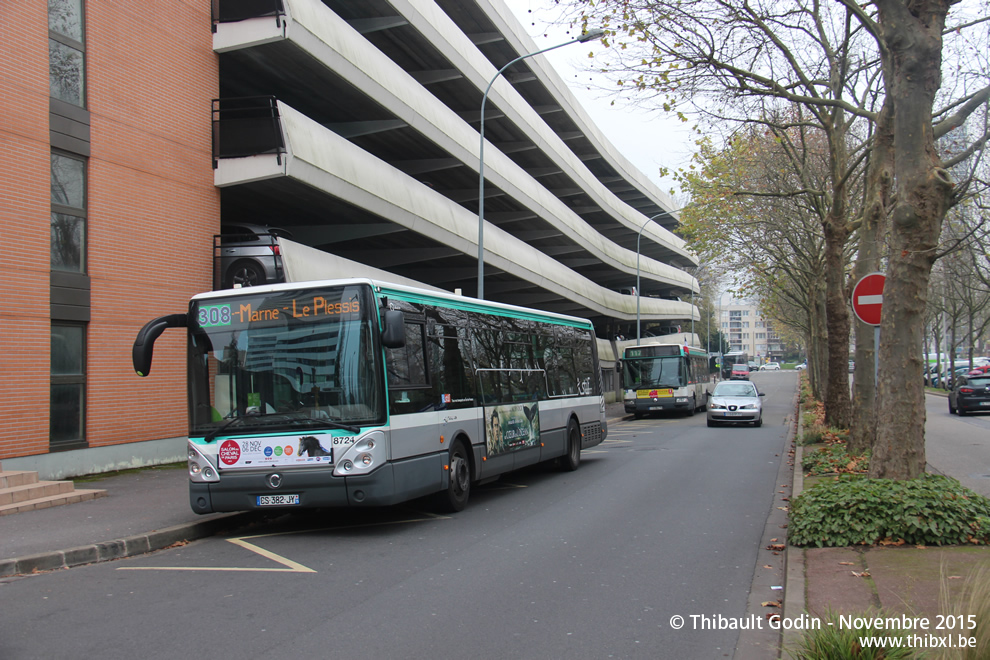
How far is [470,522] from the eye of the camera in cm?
1005

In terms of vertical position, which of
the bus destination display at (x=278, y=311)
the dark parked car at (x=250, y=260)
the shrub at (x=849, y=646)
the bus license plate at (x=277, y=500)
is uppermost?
the dark parked car at (x=250, y=260)

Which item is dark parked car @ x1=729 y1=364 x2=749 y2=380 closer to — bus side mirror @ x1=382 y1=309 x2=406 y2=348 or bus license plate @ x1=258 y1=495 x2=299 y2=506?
bus side mirror @ x1=382 y1=309 x2=406 y2=348

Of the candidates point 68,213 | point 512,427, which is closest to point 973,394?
point 512,427

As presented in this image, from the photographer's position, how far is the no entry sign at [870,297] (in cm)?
988

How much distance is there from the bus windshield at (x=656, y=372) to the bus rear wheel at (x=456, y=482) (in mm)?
23069

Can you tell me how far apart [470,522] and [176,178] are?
10.0 meters

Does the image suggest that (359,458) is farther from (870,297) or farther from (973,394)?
(973,394)

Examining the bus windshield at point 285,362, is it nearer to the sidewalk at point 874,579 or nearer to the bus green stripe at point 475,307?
the bus green stripe at point 475,307

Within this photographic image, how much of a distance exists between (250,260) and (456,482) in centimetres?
810

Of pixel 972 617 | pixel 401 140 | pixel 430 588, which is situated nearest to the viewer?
pixel 972 617

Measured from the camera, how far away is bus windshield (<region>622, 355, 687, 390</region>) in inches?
1305

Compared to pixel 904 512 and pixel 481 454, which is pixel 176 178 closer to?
pixel 481 454

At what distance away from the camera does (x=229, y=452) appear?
909 cm

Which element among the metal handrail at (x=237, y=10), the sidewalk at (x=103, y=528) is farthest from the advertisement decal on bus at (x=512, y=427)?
the metal handrail at (x=237, y=10)
